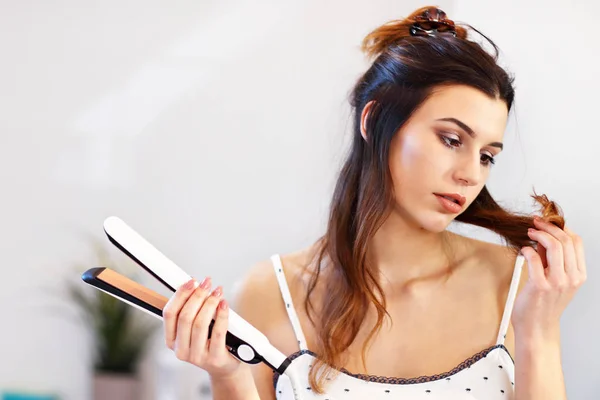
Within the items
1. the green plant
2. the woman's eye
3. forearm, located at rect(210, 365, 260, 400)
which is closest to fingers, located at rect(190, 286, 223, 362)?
forearm, located at rect(210, 365, 260, 400)

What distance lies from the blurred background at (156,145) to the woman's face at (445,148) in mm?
582

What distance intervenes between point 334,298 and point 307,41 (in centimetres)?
79

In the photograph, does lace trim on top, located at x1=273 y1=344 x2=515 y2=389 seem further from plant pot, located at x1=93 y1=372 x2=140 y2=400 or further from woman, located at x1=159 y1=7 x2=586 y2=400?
plant pot, located at x1=93 y1=372 x2=140 y2=400

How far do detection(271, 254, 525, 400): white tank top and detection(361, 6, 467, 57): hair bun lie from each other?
0.42m

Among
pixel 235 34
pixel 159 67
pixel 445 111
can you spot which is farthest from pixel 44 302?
pixel 445 111

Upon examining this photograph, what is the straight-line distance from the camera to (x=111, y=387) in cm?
207

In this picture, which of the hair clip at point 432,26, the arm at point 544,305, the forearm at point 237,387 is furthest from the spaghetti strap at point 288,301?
the hair clip at point 432,26

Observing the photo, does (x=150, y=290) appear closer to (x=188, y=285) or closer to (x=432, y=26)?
(x=188, y=285)

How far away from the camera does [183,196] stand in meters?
2.05

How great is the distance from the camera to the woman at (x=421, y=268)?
3.88 ft

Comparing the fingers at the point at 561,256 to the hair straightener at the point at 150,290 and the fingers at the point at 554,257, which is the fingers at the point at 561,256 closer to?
the fingers at the point at 554,257

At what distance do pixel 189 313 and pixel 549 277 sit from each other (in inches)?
19.4

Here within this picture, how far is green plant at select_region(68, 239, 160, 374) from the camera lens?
2080mm

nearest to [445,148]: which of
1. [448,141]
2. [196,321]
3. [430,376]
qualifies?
[448,141]
